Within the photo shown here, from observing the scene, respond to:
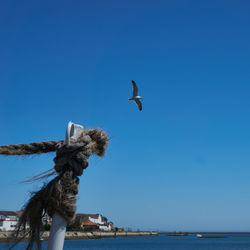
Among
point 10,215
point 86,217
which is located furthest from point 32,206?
point 86,217

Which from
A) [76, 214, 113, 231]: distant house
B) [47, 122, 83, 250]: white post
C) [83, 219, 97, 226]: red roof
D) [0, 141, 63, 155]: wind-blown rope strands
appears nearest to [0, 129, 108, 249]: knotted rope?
[47, 122, 83, 250]: white post

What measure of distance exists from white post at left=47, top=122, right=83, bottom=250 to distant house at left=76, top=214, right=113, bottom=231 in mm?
131135

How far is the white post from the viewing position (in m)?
2.63

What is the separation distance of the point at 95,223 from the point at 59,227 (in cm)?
15245

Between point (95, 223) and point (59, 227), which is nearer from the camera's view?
point (59, 227)

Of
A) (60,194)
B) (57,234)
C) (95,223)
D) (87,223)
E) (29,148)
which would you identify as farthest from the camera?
(95,223)

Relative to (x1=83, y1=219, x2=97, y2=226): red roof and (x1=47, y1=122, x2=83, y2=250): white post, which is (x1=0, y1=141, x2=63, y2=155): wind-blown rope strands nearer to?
(x1=47, y1=122, x2=83, y2=250): white post

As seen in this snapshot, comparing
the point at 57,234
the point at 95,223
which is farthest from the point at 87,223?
the point at 57,234

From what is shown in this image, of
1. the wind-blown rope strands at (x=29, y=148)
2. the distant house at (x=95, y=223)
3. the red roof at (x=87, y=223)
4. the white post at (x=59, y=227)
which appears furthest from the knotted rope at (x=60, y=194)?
the red roof at (x=87, y=223)

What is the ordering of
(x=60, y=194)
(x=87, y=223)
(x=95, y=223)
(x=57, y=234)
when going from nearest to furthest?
(x=57, y=234)
(x=60, y=194)
(x=87, y=223)
(x=95, y=223)

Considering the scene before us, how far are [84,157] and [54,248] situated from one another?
84 cm

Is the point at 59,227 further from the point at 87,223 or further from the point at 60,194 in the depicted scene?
the point at 87,223

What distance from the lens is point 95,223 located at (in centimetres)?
14812

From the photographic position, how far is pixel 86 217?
5600 inches
